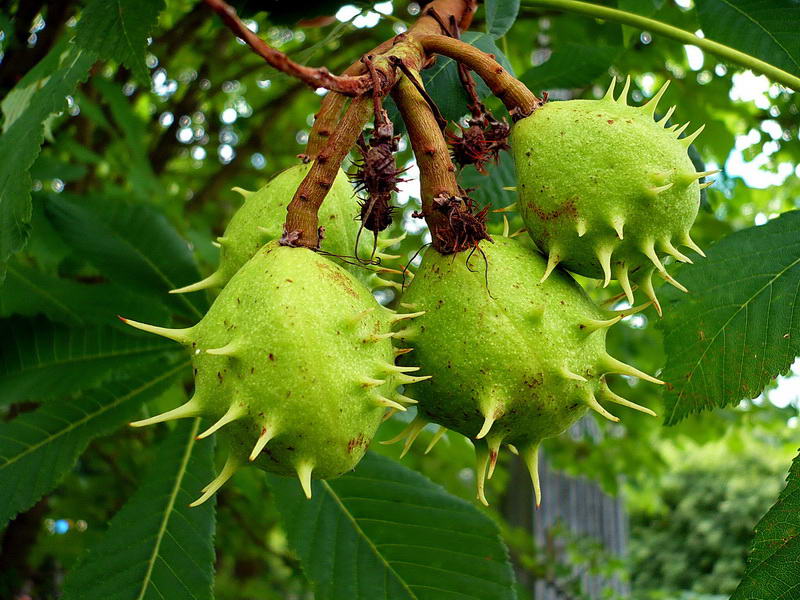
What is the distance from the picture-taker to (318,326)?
1.20m

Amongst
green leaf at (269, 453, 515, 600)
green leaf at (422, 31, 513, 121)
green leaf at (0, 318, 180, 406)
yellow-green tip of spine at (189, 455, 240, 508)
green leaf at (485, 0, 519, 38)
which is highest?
green leaf at (485, 0, 519, 38)

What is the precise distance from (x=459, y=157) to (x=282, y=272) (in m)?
0.58

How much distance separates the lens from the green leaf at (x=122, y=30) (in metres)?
1.58

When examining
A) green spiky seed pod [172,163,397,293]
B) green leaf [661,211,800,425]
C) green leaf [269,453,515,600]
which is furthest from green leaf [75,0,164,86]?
green leaf [661,211,800,425]

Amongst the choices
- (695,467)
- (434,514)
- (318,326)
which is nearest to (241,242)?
(318,326)

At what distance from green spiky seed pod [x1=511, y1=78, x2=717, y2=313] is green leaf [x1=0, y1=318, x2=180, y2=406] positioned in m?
1.37

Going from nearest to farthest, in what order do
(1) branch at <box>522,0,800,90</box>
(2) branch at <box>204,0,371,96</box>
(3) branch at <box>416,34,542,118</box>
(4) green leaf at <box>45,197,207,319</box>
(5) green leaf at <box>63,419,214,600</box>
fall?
(2) branch at <box>204,0,371,96</box>, (3) branch at <box>416,34,542,118</box>, (5) green leaf at <box>63,419,214,600</box>, (1) branch at <box>522,0,800,90</box>, (4) green leaf at <box>45,197,207,319</box>

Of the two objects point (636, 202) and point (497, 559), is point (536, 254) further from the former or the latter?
point (497, 559)

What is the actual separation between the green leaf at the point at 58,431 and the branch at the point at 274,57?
1.34m

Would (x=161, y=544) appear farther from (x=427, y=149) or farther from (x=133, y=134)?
(x=133, y=134)

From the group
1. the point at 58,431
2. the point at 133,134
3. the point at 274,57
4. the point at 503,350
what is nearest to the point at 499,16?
the point at 503,350

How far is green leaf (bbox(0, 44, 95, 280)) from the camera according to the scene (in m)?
1.56

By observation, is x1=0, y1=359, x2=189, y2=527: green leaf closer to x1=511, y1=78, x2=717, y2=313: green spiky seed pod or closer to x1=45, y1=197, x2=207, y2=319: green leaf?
x1=45, y1=197, x2=207, y2=319: green leaf

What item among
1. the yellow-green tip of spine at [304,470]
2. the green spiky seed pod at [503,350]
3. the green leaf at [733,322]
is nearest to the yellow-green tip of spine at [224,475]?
the yellow-green tip of spine at [304,470]
